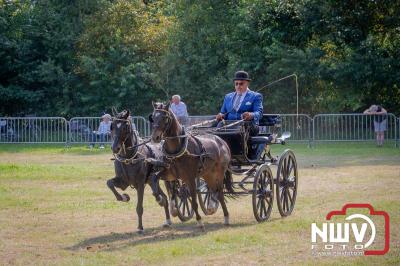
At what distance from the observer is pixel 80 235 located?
41.8 ft

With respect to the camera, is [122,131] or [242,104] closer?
[122,131]

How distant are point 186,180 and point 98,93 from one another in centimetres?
2960

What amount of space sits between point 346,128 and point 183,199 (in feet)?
62.1

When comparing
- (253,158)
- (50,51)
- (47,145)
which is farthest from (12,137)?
(253,158)

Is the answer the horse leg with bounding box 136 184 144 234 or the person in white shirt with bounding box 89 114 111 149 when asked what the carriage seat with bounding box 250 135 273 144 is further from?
the person in white shirt with bounding box 89 114 111 149

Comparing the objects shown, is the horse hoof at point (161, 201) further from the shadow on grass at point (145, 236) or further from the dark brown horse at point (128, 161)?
the shadow on grass at point (145, 236)

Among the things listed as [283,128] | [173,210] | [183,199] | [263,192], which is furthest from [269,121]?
[283,128]

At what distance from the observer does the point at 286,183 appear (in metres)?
Answer: 14.8

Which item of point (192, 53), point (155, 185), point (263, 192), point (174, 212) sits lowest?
point (174, 212)

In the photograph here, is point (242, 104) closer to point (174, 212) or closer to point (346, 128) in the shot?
point (174, 212)

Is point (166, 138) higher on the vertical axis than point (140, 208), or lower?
higher

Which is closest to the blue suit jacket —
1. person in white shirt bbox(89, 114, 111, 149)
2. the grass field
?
the grass field

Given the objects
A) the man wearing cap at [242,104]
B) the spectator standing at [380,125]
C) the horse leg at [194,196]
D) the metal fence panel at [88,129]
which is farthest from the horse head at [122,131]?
the metal fence panel at [88,129]

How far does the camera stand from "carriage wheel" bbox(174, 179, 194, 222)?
1433 cm
